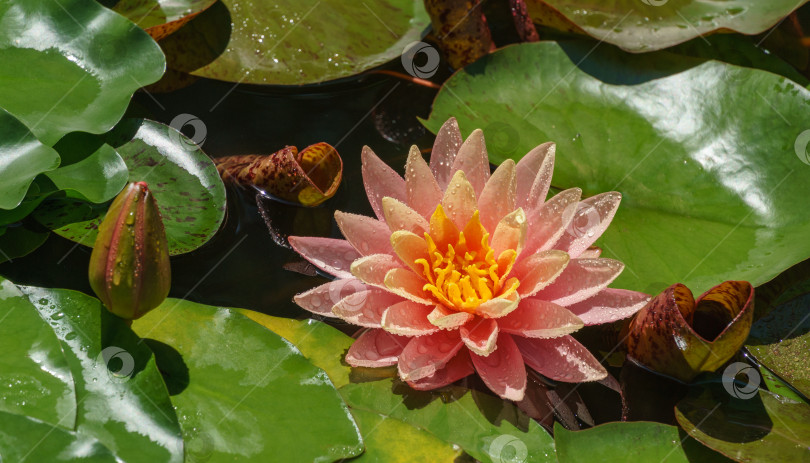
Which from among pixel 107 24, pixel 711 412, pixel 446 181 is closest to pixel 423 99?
pixel 446 181

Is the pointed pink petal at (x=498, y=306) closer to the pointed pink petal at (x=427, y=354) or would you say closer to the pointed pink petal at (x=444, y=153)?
the pointed pink petal at (x=427, y=354)

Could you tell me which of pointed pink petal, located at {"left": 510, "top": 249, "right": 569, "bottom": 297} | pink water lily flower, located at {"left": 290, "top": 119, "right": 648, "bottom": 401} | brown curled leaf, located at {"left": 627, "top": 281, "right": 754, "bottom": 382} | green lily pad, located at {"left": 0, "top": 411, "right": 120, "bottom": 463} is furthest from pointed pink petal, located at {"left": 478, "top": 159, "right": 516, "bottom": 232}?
green lily pad, located at {"left": 0, "top": 411, "right": 120, "bottom": 463}

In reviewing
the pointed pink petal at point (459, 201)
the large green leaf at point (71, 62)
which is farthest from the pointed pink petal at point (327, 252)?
the large green leaf at point (71, 62)

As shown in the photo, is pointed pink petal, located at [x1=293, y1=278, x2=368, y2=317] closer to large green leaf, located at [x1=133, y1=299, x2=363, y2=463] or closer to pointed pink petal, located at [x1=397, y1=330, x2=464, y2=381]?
large green leaf, located at [x1=133, y1=299, x2=363, y2=463]
